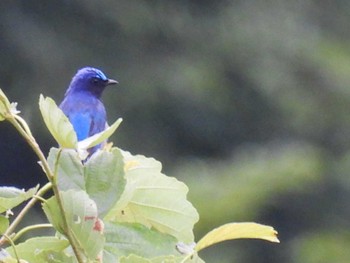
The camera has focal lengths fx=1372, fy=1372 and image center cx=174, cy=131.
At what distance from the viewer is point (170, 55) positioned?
1189cm

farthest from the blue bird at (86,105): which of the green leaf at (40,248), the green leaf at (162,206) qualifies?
the green leaf at (40,248)

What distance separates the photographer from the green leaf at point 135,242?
1.28 m

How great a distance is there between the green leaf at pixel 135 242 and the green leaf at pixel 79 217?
9 cm

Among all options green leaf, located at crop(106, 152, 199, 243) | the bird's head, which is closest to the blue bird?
the bird's head

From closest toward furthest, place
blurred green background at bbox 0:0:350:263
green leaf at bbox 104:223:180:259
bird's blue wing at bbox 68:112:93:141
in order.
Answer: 1. green leaf at bbox 104:223:180:259
2. bird's blue wing at bbox 68:112:93:141
3. blurred green background at bbox 0:0:350:263

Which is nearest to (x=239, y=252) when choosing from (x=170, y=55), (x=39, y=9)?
(x=170, y=55)

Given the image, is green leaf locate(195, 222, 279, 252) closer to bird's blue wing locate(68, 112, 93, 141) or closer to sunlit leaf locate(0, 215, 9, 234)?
sunlit leaf locate(0, 215, 9, 234)

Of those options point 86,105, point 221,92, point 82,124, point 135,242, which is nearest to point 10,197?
point 135,242

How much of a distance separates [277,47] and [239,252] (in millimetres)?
2156

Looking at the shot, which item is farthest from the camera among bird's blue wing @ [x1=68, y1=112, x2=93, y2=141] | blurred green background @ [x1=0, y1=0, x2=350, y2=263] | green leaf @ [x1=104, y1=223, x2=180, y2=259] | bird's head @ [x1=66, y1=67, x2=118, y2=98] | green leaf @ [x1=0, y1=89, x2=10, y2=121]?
blurred green background @ [x1=0, y1=0, x2=350, y2=263]

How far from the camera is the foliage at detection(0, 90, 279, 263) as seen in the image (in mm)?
1168

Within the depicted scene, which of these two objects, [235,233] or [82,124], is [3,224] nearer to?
[235,233]

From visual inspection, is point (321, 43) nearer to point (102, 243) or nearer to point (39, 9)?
point (39, 9)

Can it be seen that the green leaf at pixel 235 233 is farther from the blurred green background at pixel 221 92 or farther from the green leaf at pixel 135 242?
the blurred green background at pixel 221 92
